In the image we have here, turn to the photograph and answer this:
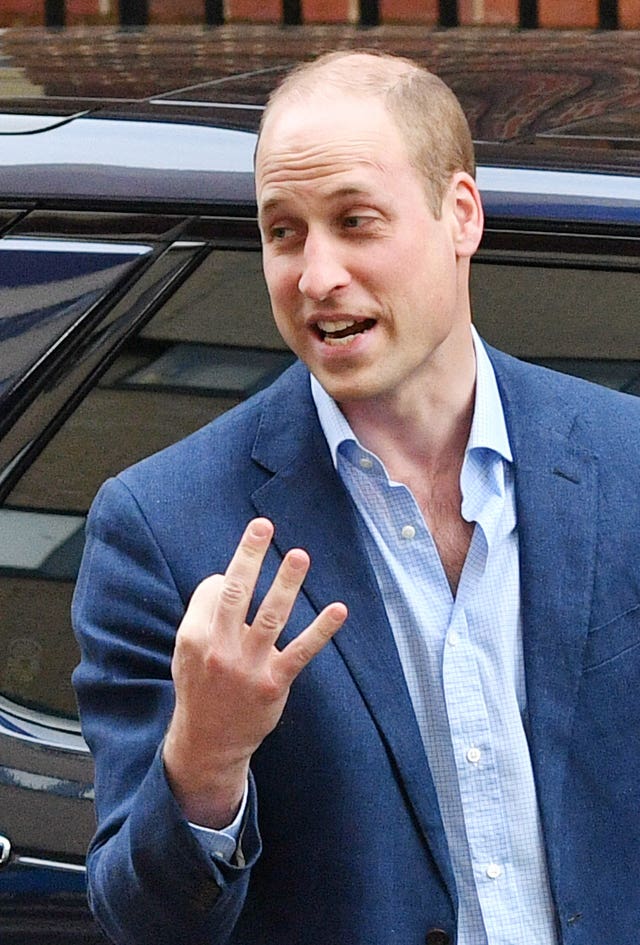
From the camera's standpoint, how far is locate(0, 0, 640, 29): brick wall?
5805 mm

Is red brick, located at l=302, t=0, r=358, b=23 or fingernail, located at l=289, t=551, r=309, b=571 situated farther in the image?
red brick, located at l=302, t=0, r=358, b=23

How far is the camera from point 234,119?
2346mm

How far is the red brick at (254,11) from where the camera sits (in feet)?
19.6

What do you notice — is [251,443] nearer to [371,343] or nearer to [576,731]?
[371,343]

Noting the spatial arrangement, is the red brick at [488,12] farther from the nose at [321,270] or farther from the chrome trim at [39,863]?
the nose at [321,270]

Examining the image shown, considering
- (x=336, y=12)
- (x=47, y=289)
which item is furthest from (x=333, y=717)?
(x=336, y=12)

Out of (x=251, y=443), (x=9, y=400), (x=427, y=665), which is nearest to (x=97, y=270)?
(x=9, y=400)

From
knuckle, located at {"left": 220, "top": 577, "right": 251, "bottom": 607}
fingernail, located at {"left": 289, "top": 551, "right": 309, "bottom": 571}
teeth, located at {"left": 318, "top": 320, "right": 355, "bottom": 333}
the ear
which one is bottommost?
knuckle, located at {"left": 220, "top": 577, "right": 251, "bottom": 607}

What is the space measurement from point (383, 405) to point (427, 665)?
0.88 feet

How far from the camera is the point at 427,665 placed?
181 centimetres

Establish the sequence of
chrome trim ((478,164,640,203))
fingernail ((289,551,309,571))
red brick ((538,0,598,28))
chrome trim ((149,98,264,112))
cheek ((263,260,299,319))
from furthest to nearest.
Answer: red brick ((538,0,598,28)) → chrome trim ((149,98,264,112)) → chrome trim ((478,164,640,203)) → cheek ((263,260,299,319)) → fingernail ((289,551,309,571))

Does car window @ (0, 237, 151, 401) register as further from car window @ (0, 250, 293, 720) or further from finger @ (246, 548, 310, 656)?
finger @ (246, 548, 310, 656)

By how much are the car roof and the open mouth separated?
1.43 feet

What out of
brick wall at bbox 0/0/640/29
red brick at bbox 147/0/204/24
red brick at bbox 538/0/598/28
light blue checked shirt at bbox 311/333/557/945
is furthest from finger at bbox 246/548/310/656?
red brick at bbox 147/0/204/24
